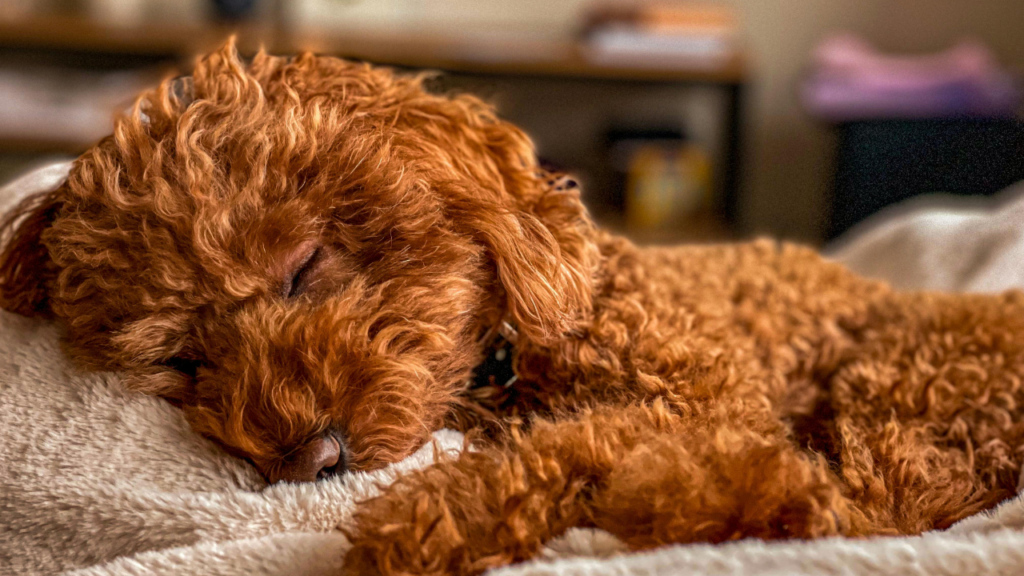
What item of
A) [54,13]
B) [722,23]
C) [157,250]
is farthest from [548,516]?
[54,13]

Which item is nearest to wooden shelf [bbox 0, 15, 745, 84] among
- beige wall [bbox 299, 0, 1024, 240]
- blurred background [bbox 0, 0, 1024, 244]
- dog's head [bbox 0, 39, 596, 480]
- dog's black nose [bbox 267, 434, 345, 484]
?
blurred background [bbox 0, 0, 1024, 244]

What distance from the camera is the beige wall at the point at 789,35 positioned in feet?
11.6

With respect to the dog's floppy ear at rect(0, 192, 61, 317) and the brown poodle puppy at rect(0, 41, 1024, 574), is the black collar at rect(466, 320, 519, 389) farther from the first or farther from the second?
the dog's floppy ear at rect(0, 192, 61, 317)

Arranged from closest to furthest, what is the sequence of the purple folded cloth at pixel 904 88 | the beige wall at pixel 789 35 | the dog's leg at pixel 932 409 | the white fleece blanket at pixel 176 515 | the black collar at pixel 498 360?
1. the white fleece blanket at pixel 176 515
2. the dog's leg at pixel 932 409
3. the black collar at pixel 498 360
4. the purple folded cloth at pixel 904 88
5. the beige wall at pixel 789 35

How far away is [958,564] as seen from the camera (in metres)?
0.63

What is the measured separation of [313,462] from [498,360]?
305 millimetres

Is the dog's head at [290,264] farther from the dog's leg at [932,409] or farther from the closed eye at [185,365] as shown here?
the dog's leg at [932,409]

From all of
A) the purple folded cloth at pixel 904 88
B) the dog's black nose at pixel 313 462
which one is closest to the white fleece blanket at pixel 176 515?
the dog's black nose at pixel 313 462

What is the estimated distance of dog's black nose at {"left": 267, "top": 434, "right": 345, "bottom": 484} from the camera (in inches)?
31.9

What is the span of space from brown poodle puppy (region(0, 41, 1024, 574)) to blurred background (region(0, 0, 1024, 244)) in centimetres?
189

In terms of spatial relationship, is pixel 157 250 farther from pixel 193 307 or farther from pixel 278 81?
pixel 278 81

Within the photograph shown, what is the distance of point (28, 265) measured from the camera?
1.02m

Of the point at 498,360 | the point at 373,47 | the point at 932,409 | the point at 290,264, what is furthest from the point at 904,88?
the point at 290,264

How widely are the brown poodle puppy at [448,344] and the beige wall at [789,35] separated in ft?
8.31
